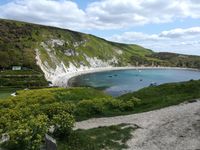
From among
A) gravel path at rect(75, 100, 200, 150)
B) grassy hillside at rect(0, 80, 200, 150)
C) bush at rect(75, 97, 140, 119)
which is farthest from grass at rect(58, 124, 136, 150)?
bush at rect(75, 97, 140, 119)

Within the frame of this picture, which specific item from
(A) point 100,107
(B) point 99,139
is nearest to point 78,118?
(A) point 100,107

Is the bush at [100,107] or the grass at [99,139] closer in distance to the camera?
the grass at [99,139]

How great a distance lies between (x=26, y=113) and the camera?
112ft

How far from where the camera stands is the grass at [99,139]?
960 inches

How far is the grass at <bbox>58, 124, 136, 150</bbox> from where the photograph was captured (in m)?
24.4

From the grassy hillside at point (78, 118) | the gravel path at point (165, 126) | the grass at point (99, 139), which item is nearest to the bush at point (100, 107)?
the grassy hillside at point (78, 118)

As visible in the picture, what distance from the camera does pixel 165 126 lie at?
30.5m

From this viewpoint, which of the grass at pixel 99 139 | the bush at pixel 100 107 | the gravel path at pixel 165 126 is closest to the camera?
the grass at pixel 99 139

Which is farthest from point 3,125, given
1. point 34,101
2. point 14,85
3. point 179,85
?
point 14,85

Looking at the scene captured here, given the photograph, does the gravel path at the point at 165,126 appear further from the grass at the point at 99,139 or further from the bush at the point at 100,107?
the bush at the point at 100,107

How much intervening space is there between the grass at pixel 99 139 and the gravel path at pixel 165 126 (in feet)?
2.74

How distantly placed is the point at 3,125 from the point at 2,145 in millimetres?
5697

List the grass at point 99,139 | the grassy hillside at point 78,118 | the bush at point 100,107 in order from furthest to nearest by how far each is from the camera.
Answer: the bush at point 100,107 → the grass at point 99,139 → the grassy hillside at point 78,118

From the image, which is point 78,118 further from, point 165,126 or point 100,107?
point 165,126
